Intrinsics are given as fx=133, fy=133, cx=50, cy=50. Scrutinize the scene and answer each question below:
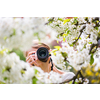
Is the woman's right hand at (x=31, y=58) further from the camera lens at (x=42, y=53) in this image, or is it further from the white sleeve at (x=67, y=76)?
the white sleeve at (x=67, y=76)

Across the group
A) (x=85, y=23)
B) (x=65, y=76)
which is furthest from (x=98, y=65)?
(x=85, y=23)

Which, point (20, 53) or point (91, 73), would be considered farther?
point (91, 73)

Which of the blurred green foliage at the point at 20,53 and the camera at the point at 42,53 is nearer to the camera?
the blurred green foliage at the point at 20,53

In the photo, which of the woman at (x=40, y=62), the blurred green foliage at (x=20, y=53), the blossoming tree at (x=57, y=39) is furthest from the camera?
the woman at (x=40, y=62)

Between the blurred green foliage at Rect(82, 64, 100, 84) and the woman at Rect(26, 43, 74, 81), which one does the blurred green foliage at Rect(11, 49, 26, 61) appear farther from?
the blurred green foliage at Rect(82, 64, 100, 84)

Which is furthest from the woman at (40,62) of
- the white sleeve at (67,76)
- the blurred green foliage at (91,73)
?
the blurred green foliage at (91,73)

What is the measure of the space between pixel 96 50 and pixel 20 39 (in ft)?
2.72

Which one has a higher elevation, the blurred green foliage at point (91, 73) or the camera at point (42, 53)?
the camera at point (42, 53)

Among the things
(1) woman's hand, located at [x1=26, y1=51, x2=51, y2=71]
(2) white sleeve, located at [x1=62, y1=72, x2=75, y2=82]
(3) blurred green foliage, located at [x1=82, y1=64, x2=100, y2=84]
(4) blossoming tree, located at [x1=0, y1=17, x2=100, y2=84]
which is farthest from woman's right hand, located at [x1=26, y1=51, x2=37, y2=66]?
→ (3) blurred green foliage, located at [x1=82, y1=64, x2=100, y2=84]

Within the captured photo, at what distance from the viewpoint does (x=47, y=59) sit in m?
1.49

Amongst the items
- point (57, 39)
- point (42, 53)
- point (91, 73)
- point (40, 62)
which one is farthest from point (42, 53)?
point (91, 73)

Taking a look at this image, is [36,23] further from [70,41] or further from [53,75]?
[53,75]

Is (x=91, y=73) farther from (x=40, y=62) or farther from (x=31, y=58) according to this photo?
(x=31, y=58)

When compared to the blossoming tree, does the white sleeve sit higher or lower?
lower
